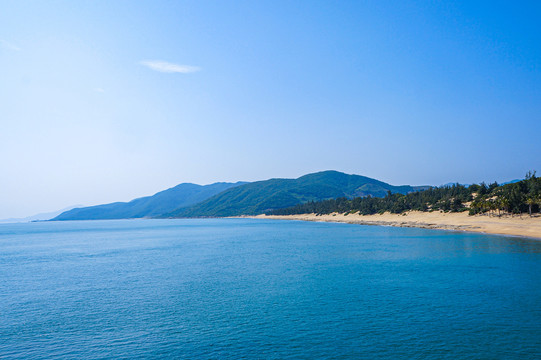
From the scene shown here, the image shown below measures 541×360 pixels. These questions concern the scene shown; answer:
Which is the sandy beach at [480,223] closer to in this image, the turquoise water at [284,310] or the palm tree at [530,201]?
the palm tree at [530,201]

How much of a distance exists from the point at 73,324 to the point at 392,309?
21.9 metres

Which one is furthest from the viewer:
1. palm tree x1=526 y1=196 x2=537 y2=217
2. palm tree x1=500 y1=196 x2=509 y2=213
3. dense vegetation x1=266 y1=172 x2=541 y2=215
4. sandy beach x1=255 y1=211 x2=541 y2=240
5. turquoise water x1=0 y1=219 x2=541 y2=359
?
palm tree x1=500 y1=196 x2=509 y2=213

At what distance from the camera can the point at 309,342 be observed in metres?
18.7

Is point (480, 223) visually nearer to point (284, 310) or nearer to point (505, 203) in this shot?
point (505, 203)

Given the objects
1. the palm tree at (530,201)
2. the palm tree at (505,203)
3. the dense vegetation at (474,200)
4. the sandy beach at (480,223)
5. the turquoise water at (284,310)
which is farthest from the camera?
the palm tree at (505,203)

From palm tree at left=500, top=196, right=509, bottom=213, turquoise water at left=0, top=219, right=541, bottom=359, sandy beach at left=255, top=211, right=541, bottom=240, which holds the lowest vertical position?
turquoise water at left=0, top=219, right=541, bottom=359

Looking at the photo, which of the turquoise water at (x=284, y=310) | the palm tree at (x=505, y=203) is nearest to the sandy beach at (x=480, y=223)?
the palm tree at (x=505, y=203)

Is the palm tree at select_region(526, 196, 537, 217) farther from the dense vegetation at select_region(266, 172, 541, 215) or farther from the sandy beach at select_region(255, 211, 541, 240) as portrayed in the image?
the sandy beach at select_region(255, 211, 541, 240)

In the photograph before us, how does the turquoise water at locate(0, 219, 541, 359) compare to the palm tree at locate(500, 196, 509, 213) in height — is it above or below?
below

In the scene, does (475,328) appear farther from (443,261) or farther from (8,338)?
(8,338)

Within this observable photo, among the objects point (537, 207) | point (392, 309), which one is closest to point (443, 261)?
point (392, 309)

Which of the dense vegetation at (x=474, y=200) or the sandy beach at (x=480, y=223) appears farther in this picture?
the dense vegetation at (x=474, y=200)

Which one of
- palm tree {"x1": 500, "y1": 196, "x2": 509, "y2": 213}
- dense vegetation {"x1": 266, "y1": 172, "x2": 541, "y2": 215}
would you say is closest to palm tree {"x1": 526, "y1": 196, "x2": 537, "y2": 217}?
dense vegetation {"x1": 266, "y1": 172, "x2": 541, "y2": 215}

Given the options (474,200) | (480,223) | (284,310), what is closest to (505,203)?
(480,223)
